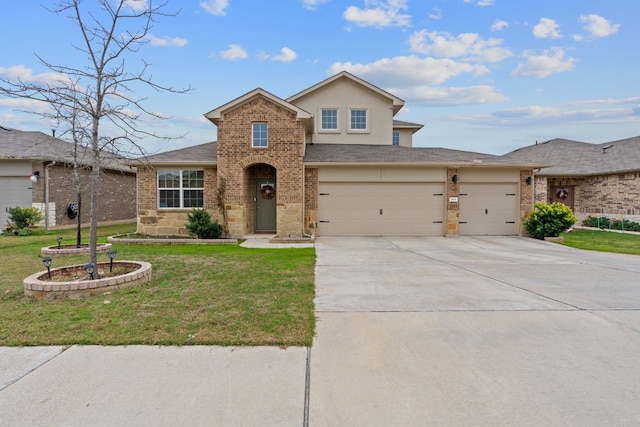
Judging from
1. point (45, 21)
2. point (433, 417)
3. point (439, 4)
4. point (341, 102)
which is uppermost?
point (439, 4)

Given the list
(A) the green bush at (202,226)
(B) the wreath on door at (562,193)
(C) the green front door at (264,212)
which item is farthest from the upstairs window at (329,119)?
(B) the wreath on door at (562,193)

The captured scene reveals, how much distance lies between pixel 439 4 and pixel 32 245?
15.4 meters

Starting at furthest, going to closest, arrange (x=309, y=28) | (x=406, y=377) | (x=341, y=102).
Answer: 1. (x=341, y=102)
2. (x=309, y=28)
3. (x=406, y=377)

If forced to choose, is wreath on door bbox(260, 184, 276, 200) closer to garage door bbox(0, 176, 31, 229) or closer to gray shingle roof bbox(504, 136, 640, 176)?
garage door bbox(0, 176, 31, 229)

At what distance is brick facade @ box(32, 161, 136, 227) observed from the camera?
1614cm

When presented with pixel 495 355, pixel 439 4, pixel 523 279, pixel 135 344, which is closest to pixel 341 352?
pixel 495 355

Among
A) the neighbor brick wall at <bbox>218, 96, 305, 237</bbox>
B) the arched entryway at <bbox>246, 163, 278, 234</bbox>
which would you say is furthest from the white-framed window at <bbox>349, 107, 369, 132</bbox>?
the arched entryway at <bbox>246, 163, 278, 234</bbox>

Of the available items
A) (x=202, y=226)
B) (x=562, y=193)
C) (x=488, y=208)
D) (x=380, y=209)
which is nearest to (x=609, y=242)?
(x=488, y=208)

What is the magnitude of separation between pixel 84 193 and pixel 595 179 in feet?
89.1

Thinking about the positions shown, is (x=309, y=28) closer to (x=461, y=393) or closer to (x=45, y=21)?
(x=45, y=21)

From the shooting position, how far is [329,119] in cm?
1733

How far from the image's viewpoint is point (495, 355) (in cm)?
358

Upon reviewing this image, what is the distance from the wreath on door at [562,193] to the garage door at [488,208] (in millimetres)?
6687

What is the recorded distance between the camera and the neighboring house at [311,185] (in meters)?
13.3
